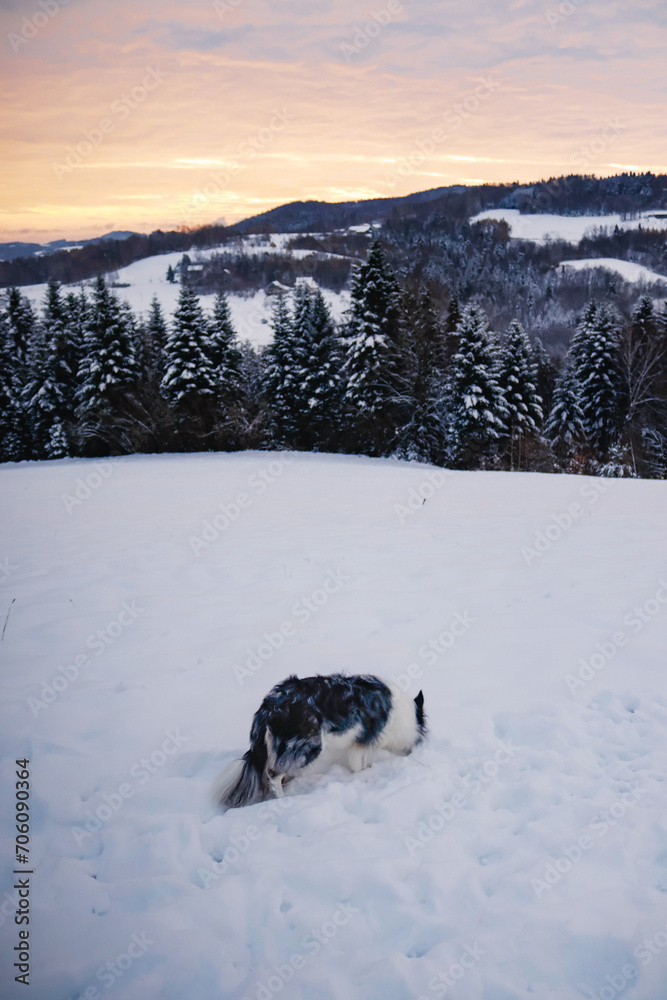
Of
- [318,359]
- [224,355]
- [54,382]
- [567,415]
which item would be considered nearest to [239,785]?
[318,359]

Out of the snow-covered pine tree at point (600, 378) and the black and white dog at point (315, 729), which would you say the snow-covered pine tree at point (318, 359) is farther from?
the black and white dog at point (315, 729)

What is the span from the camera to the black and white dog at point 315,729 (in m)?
3.09

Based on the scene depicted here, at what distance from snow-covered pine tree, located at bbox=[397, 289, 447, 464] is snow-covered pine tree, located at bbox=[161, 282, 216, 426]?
34.7ft

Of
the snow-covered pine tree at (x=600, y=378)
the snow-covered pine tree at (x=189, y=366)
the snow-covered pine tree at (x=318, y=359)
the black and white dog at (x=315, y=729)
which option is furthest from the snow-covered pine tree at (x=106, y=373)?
the black and white dog at (x=315, y=729)

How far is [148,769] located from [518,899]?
2.31 metres

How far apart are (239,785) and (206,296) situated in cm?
10030

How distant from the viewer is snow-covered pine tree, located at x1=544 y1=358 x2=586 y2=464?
29266mm

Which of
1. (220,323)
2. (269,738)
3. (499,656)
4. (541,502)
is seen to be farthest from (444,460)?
(269,738)

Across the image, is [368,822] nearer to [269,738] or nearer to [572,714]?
[269,738]

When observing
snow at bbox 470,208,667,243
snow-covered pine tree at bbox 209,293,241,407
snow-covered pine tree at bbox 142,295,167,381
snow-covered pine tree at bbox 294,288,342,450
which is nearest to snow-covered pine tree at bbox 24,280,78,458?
snow-covered pine tree at bbox 142,295,167,381

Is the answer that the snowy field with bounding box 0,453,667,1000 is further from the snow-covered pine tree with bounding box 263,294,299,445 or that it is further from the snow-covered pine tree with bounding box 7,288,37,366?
the snow-covered pine tree with bounding box 7,288,37,366

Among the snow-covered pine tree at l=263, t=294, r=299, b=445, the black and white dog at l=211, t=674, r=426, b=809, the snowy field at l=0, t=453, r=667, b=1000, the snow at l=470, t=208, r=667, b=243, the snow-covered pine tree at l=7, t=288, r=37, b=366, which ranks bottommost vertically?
the snowy field at l=0, t=453, r=667, b=1000

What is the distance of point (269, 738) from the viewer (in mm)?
3150

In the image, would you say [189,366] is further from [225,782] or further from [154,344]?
[225,782]
